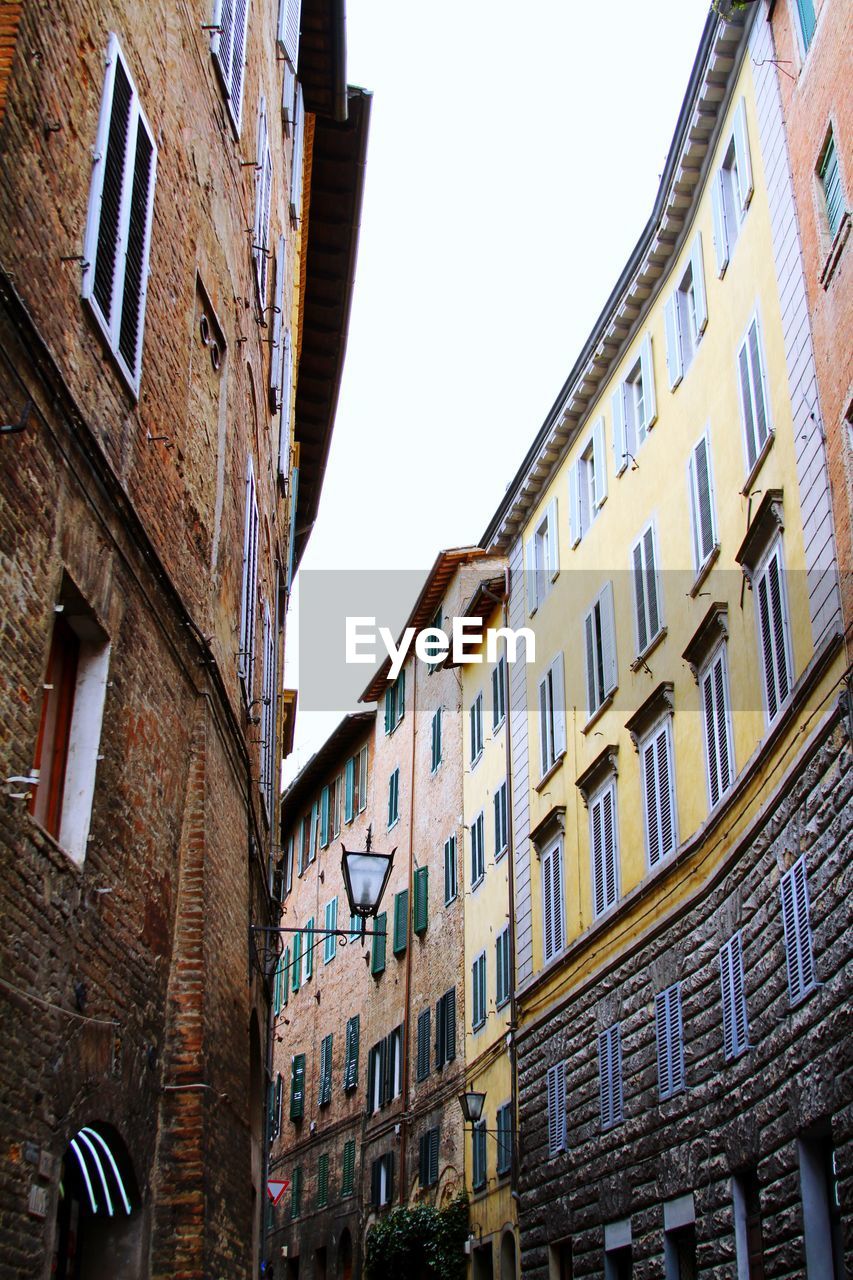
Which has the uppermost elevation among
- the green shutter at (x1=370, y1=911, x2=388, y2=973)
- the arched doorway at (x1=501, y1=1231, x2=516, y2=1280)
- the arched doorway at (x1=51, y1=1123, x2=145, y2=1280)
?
the green shutter at (x1=370, y1=911, x2=388, y2=973)

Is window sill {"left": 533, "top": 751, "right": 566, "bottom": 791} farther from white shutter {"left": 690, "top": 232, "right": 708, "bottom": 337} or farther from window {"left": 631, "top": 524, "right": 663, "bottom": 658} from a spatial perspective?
white shutter {"left": 690, "top": 232, "right": 708, "bottom": 337}

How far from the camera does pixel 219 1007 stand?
10188mm

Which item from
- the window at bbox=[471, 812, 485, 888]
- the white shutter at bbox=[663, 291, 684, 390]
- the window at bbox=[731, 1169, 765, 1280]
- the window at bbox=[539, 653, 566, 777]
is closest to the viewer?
the window at bbox=[731, 1169, 765, 1280]

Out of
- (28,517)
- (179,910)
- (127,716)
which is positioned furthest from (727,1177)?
(28,517)

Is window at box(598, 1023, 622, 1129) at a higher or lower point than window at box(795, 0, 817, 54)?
lower

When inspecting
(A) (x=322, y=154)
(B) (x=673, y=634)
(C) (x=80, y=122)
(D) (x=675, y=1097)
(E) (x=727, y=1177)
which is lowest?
(E) (x=727, y=1177)

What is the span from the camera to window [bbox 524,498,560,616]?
22969mm

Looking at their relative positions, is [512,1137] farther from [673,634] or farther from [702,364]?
[702,364]

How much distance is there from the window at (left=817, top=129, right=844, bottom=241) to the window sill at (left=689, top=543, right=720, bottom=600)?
12.2 feet

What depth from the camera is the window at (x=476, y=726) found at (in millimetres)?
27328

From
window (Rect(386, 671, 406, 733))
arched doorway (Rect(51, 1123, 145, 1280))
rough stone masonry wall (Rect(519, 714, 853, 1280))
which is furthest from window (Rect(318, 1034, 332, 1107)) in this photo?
arched doorway (Rect(51, 1123, 145, 1280))

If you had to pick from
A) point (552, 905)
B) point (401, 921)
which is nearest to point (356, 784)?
point (401, 921)

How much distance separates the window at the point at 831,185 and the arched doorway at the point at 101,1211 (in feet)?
30.9

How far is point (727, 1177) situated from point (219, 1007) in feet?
20.2
